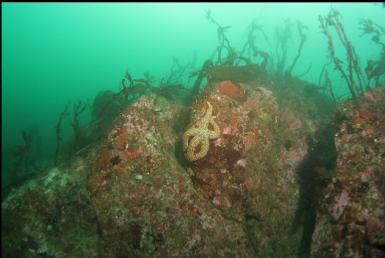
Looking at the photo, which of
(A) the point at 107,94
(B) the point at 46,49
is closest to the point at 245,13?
(B) the point at 46,49

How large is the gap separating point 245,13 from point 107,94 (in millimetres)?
172727

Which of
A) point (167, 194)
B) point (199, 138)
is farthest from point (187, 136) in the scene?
point (167, 194)

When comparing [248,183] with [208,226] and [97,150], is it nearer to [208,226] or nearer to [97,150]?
[208,226]

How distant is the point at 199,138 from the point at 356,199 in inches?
140

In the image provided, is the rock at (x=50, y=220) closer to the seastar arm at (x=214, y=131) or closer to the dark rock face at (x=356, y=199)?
the seastar arm at (x=214, y=131)

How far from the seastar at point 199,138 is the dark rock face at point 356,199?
9.24ft

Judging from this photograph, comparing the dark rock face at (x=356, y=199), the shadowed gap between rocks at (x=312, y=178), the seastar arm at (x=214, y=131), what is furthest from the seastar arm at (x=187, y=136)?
the dark rock face at (x=356, y=199)

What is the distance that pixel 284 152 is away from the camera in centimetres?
777

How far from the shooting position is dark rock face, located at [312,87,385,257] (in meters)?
5.54

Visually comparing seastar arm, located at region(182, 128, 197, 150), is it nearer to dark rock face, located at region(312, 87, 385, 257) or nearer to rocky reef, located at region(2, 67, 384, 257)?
rocky reef, located at region(2, 67, 384, 257)

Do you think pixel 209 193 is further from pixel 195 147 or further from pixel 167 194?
pixel 195 147

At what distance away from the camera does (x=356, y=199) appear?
19.3ft

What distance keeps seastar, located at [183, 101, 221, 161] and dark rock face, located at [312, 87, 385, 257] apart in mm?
2818

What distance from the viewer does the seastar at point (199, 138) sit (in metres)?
6.43
